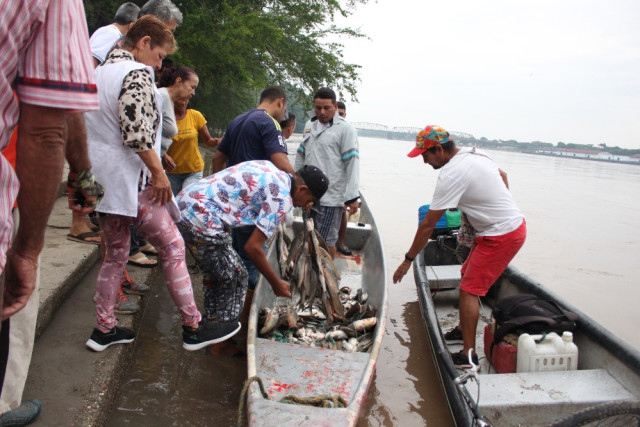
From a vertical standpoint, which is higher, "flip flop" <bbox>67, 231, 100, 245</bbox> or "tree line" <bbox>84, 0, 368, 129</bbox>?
"tree line" <bbox>84, 0, 368, 129</bbox>

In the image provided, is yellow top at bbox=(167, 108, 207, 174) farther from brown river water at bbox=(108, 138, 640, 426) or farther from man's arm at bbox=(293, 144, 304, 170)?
brown river water at bbox=(108, 138, 640, 426)

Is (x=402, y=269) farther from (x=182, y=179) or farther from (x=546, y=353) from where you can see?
(x=182, y=179)

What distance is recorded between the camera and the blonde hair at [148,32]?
9.67 ft

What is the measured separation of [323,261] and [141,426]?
184 centimetres

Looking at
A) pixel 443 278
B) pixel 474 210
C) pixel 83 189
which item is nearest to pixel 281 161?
pixel 474 210

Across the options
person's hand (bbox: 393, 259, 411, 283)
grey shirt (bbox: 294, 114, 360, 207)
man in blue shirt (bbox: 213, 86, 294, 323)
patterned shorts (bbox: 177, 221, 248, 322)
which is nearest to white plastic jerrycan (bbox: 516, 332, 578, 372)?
person's hand (bbox: 393, 259, 411, 283)

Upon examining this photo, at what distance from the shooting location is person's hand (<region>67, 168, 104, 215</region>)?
1.59 metres

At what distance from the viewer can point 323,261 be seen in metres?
4.19

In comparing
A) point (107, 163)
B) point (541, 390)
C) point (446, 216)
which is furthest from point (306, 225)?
point (446, 216)

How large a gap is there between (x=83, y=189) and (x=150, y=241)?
1.49m

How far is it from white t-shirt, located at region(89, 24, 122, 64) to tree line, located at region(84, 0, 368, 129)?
6.22 metres

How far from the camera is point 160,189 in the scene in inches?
112

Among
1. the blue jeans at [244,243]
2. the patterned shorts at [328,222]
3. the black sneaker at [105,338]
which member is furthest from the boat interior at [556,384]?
the black sneaker at [105,338]

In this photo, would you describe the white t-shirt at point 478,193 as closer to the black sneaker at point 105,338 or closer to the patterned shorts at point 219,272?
the patterned shorts at point 219,272
